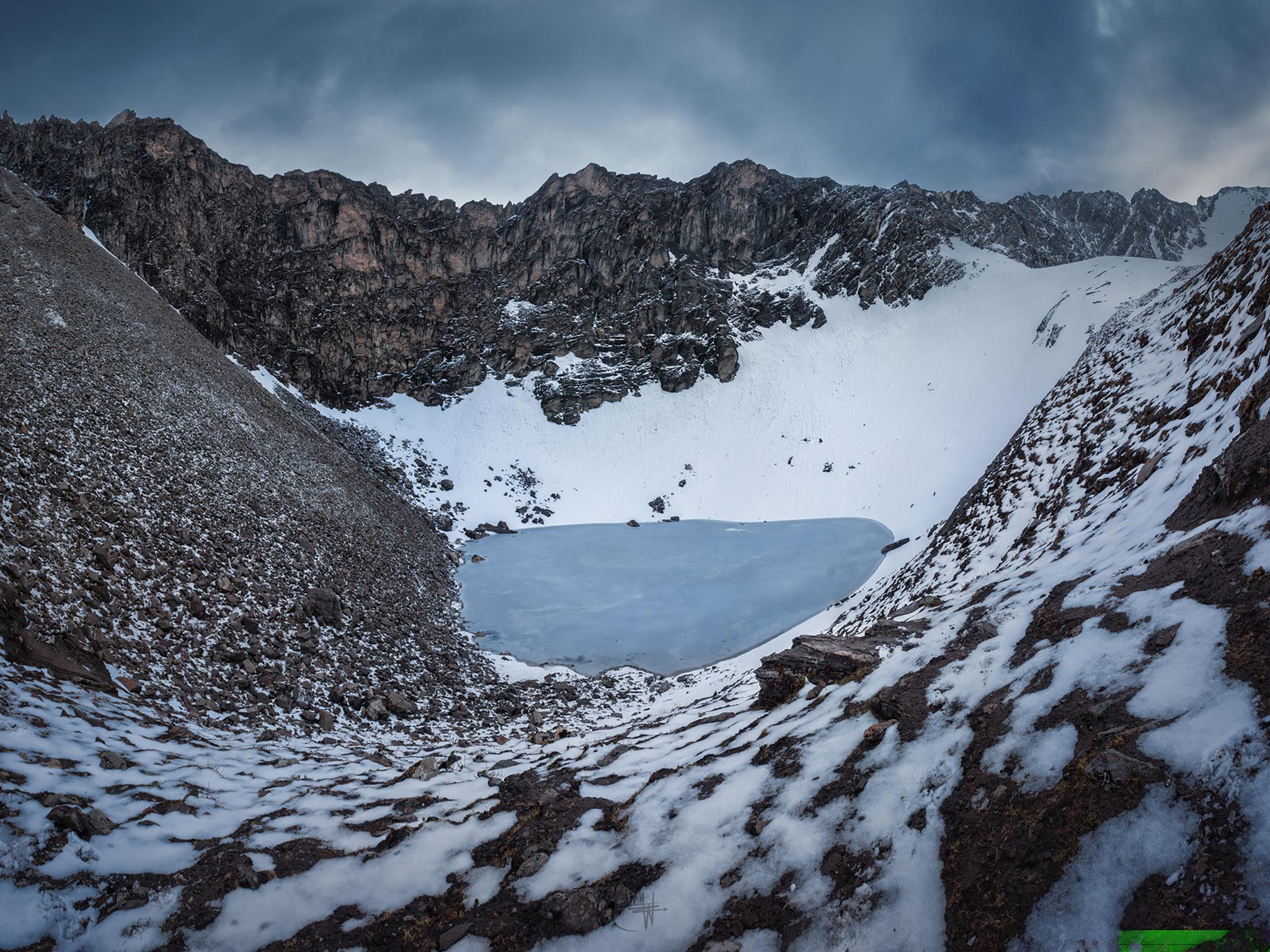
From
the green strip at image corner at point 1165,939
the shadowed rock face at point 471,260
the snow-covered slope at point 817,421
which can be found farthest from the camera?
the shadowed rock face at point 471,260

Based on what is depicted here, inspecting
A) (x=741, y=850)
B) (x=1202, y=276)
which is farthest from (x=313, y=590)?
(x=1202, y=276)

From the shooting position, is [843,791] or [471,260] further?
[471,260]

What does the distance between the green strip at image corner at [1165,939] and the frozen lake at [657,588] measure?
47.9 feet

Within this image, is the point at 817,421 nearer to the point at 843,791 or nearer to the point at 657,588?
the point at 657,588

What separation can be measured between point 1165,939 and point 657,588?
22952mm

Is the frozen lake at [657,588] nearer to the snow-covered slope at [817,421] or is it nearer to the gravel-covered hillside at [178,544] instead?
the gravel-covered hillside at [178,544]

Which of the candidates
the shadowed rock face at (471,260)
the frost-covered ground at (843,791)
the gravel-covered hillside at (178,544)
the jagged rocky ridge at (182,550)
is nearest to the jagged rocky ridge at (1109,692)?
the frost-covered ground at (843,791)

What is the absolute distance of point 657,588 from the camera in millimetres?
24766

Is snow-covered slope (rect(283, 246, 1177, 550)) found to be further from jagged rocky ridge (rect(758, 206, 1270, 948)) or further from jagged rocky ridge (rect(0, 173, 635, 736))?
jagged rocky ridge (rect(758, 206, 1270, 948))

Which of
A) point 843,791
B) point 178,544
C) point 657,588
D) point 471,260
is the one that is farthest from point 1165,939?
point 471,260

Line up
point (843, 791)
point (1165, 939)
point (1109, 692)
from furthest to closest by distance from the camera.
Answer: point (843, 791) < point (1109, 692) < point (1165, 939)

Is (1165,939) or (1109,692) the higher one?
(1109,692)

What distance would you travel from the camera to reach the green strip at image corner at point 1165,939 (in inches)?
78.5

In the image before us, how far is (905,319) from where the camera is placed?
54.6 metres
